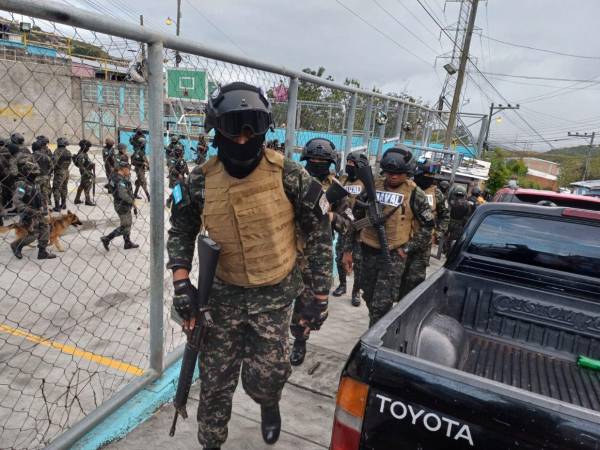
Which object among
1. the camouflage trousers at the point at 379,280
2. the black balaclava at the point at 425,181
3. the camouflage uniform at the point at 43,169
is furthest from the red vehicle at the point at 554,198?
the camouflage uniform at the point at 43,169

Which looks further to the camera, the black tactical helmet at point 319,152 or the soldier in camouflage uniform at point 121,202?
the soldier in camouflage uniform at point 121,202

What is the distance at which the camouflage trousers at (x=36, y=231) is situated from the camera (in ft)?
21.2

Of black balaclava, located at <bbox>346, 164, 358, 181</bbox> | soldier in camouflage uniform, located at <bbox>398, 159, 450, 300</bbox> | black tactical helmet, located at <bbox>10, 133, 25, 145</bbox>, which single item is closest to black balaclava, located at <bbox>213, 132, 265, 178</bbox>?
soldier in camouflage uniform, located at <bbox>398, 159, 450, 300</bbox>

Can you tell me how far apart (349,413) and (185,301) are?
0.94m

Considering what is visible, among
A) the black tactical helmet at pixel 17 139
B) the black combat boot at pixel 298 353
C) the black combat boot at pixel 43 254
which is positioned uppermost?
the black tactical helmet at pixel 17 139

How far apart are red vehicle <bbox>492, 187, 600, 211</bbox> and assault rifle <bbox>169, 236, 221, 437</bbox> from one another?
8.22 feet

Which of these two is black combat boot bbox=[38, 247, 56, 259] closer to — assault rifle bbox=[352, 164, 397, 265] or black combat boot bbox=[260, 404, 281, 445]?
assault rifle bbox=[352, 164, 397, 265]

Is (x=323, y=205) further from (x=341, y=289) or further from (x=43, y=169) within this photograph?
(x=43, y=169)

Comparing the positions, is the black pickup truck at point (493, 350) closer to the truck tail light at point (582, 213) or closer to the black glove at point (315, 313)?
the truck tail light at point (582, 213)

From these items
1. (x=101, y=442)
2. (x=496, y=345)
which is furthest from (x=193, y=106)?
(x=496, y=345)

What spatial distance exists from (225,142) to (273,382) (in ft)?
4.05

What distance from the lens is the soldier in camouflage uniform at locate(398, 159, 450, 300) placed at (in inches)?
159

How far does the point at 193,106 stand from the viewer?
3631 millimetres

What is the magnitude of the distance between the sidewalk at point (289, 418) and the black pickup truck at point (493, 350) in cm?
94
